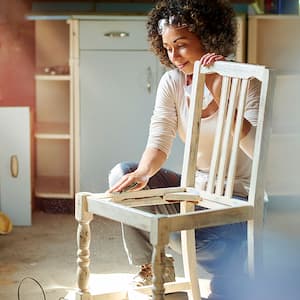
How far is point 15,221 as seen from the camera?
9.81 ft

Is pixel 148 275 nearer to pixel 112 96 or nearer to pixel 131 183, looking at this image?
pixel 131 183

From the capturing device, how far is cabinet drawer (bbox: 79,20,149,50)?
302 centimetres

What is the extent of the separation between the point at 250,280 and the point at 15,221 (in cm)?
147

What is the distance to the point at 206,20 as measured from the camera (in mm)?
1975

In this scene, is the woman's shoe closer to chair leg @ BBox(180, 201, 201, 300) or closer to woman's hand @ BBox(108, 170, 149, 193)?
chair leg @ BBox(180, 201, 201, 300)

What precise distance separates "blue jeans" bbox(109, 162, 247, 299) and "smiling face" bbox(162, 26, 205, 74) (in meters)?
0.32

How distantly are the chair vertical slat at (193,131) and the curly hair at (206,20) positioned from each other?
155 millimetres

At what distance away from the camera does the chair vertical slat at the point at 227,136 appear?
1758 mm

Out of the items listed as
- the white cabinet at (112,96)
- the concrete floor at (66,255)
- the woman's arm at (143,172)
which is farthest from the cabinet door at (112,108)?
the woman's arm at (143,172)

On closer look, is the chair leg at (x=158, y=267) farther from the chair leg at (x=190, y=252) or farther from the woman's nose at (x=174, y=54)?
the woman's nose at (x=174, y=54)

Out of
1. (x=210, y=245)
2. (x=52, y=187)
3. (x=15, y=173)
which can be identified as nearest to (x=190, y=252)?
(x=210, y=245)

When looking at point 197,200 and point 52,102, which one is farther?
point 52,102

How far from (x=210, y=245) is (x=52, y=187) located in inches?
54.6

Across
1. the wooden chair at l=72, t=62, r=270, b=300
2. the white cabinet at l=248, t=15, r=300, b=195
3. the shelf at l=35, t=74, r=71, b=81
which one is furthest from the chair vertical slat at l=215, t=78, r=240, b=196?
the shelf at l=35, t=74, r=71, b=81
